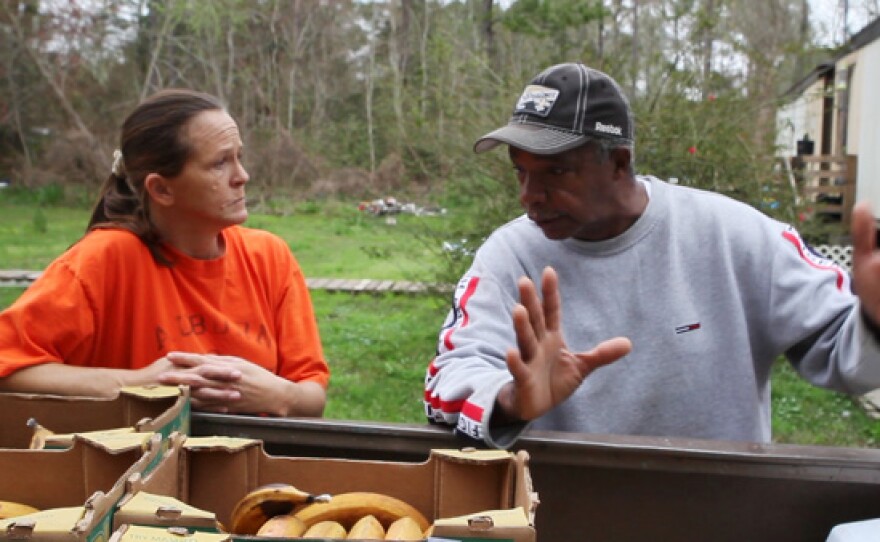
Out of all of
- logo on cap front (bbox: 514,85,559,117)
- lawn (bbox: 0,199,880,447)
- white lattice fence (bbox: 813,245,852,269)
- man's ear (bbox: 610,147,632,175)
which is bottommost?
lawn (bbox: 0,199,880,447)

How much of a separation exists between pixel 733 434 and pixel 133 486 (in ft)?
4.62

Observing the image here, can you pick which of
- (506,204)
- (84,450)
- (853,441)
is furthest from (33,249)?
(84,450)

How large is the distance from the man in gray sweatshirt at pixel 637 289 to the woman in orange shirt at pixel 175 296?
60 cm

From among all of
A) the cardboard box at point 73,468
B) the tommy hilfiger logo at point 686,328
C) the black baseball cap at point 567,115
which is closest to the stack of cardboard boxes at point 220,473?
the cardboard box at point 73,468

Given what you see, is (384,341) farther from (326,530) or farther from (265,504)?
(326,530)

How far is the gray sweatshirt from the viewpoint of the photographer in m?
2.11

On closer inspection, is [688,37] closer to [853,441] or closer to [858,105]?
[853,441]

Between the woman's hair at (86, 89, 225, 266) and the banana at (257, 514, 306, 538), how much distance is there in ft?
3.92

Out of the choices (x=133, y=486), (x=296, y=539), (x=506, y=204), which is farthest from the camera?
(x=506, y=204)

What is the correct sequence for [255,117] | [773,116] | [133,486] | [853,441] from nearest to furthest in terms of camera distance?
[133,486] → [853,441] → [773,116] → [255,117]

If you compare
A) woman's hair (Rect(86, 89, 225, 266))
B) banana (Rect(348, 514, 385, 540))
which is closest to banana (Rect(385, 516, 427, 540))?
banana (Rect(348, 514, 385, 540))

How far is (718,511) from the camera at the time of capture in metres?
1.88

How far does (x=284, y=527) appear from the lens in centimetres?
150

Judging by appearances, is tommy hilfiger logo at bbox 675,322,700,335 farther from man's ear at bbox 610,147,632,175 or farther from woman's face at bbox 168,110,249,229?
woman's face at bbox 168,110,249,229
